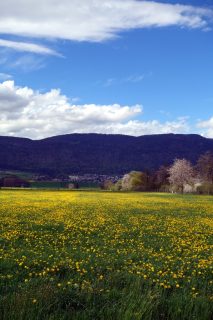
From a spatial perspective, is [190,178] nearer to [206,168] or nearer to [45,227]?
[206,168]

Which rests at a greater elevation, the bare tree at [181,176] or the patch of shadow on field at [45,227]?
the bare tree at [181,176]

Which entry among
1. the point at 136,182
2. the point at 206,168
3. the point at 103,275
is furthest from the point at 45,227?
the point at 136,182

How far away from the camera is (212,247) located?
18.0 m

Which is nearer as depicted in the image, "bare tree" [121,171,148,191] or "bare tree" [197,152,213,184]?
"bare tree" [197,152,213,184]

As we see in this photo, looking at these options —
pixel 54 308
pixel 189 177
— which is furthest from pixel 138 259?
pixel 189 177

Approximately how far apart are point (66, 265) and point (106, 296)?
3.58 metres

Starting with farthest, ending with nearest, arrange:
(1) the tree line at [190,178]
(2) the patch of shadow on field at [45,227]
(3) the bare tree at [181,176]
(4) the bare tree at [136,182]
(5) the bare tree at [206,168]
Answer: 1. (4) the bare tree at [136,182]
2. (5) the bare tree at [206,168]
3. (3) the bare tree at [181,176]
4. (1) the tree line at [190,178]
5. (2) the patch of shadow on field at [45,227]

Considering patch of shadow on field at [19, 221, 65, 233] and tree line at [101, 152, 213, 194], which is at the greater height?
tree line at [101, 152, 213, 194]

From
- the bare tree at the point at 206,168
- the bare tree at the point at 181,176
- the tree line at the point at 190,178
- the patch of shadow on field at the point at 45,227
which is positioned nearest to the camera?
the patch of shadow on field at the point at 45,227

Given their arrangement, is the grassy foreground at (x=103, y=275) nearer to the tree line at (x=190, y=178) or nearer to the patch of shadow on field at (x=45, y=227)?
the patch of shadow on field at (x=45, y=227)

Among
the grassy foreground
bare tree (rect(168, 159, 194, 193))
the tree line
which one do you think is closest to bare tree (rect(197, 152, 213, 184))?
the tree line

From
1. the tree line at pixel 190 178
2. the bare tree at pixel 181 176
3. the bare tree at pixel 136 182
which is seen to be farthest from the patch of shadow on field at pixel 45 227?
the bare tree at pixel 136 182

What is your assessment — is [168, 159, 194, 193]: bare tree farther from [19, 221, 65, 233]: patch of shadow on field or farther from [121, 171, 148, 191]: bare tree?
[19, 221, 65, 233]: patch of shadow on field

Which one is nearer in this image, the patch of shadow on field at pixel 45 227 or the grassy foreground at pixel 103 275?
the grassy foreground at pixel 103 275
